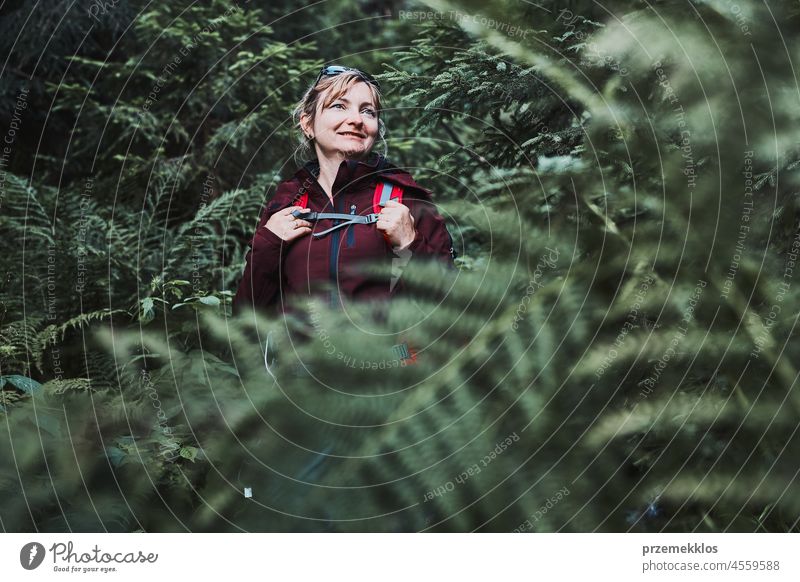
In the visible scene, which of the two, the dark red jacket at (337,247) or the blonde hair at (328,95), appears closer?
the dark red jacket at (337,247)

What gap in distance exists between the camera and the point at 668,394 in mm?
2004

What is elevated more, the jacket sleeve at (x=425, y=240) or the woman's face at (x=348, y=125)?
the woman's face at (x=348, y=125)

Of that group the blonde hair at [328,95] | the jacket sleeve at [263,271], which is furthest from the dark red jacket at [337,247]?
the blonde hair at [328,95]

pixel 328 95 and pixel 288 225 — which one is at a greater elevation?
pixel 328 95

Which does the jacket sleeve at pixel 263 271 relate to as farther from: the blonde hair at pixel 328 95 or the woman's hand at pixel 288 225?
the blonde hair at pixel 328 95

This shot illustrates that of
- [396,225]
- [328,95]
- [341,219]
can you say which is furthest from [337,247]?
[328,95]

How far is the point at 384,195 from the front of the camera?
259 cm

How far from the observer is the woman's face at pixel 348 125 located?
2.68 metres

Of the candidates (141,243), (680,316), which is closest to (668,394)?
(680,316)

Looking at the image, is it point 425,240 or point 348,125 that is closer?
point 425,240

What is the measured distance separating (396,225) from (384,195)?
110mm

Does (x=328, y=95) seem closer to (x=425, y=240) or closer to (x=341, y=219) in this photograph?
(x=341, y=219)

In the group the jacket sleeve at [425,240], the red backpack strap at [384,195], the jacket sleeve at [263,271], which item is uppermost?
the red backpack strap at [384,195]
